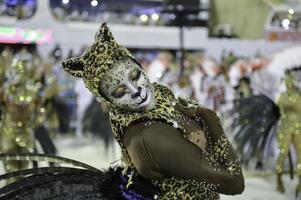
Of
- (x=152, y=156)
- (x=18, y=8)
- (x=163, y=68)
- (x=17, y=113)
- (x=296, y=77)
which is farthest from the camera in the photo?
(x=163, y=68)

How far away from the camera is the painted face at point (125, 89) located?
0.80 metres

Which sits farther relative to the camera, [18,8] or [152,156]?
[18,8]

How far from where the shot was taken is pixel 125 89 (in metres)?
0.81

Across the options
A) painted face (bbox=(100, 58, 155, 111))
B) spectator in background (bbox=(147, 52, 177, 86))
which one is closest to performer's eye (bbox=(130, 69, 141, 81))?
painted face (bbox=(100, 58, 155, 111))

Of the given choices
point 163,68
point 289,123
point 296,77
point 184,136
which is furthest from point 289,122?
point 184,136

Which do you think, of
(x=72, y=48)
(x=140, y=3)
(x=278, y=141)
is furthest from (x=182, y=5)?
(x=278, y=141)

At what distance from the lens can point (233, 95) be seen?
3.67 meters

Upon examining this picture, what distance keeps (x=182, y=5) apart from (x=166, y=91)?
7.39 ft

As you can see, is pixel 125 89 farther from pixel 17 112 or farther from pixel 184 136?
pixel 17 112

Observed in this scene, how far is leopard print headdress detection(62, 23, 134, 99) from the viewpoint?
0.79 m

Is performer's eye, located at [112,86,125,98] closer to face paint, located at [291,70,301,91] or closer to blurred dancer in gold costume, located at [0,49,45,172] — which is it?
blurred dancer in gold costume, located at [0,49,45,172]

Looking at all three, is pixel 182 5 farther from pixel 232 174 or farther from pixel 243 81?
pixel 232 174

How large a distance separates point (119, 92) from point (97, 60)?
0.22 feet

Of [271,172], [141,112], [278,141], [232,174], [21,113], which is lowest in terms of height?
[271,172]
